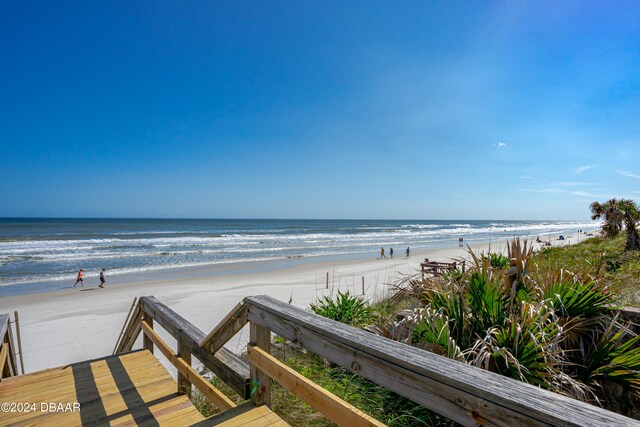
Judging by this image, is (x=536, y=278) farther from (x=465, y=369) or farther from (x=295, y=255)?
(x=295, y=255)

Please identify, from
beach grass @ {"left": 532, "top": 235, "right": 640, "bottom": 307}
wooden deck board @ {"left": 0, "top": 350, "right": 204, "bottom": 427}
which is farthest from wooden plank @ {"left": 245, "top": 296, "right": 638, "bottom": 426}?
beach grass @ {"left": 532, "top": 235, "right": 640, "bottom": 307}

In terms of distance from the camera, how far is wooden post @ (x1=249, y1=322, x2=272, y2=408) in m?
2.37

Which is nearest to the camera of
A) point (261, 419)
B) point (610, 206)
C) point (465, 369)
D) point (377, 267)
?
point (465, 369)

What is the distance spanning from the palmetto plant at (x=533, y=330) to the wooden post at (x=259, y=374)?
4.65ft

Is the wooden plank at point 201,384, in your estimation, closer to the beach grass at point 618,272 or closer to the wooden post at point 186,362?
the wooden post at point 186,362

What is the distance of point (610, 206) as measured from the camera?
1636 cm

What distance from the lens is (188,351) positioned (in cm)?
331

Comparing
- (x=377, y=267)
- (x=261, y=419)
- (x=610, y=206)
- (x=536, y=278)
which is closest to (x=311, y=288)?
(x=377, y=267)

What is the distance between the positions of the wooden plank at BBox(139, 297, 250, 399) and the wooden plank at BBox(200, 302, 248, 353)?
4.7 inches

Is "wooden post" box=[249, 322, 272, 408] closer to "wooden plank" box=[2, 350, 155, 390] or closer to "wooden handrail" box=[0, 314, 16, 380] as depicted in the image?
"wooden plank" box=[2, 350, 155, 390]

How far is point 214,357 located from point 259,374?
651 mm

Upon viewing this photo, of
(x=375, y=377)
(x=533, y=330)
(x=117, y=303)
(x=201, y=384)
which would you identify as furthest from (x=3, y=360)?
(x=117, y=303)

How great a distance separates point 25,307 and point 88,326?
4846 mm

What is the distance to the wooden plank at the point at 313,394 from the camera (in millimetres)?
1578
